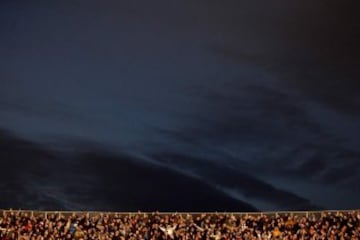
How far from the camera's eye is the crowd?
227ft

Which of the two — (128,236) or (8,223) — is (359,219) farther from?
(8,223)

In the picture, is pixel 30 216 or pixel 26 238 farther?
pixel 30 216

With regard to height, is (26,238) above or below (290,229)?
below

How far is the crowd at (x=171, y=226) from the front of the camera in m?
69.1

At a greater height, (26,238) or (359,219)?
(359,219)

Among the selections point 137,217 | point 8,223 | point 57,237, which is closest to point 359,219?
point 137,217

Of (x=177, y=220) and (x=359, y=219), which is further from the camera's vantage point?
(x=177, y=220)

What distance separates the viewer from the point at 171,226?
236 feet

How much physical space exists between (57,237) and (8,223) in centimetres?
546

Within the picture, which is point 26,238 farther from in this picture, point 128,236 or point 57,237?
point 128,236

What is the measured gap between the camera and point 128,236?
70688mm

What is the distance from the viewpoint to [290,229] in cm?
6962

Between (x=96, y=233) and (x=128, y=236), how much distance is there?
3.36 meters

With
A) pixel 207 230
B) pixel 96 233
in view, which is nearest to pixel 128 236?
pixel 96 233
